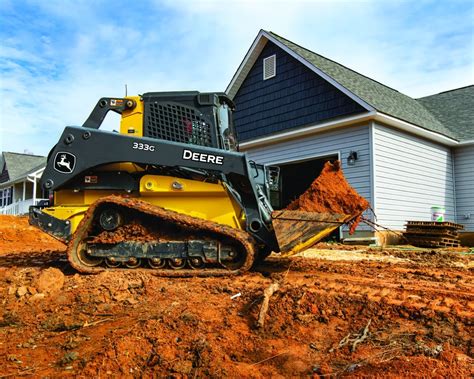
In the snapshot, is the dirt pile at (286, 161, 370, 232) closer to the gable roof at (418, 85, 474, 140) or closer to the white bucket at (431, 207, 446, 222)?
the white bucket at (431, 207, 446, 222)

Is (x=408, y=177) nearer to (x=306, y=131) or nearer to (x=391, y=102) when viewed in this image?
(x=391, y=102)

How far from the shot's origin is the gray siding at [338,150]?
41.3 ft

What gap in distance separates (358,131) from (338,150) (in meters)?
0.89

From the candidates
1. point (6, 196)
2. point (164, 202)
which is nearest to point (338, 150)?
point (164, 202)

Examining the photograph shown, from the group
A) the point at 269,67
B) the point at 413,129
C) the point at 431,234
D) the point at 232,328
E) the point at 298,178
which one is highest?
the point at 269,67

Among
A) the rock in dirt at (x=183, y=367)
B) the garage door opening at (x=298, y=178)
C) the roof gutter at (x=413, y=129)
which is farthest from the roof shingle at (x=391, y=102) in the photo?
the rock in dirt at (x=183, y=367)

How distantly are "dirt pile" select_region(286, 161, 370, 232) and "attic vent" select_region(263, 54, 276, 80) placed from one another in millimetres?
11016

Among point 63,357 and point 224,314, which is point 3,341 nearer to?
point 63,357

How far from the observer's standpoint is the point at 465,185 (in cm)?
1526

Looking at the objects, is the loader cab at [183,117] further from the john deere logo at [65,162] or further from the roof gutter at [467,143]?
the roof gutter at [467,143]

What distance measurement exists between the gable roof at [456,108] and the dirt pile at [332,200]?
11692 millimetres

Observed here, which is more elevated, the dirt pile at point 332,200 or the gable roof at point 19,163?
the gable roof at point 19,163

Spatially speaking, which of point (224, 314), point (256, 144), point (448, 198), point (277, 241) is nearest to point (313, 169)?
point (256, 144)

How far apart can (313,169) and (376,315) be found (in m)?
15.2
